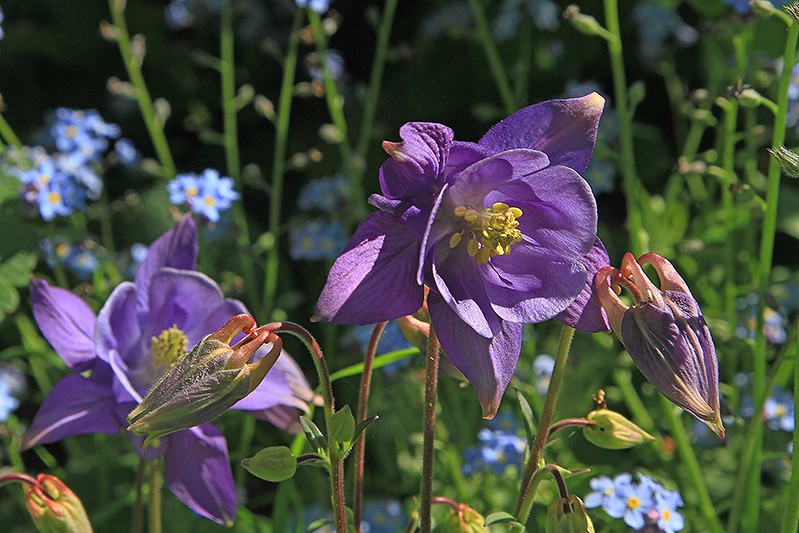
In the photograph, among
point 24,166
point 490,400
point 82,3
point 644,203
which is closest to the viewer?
point 490,400

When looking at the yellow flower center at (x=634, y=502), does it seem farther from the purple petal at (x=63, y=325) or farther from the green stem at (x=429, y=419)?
the purple petal at (x=63, y=325)

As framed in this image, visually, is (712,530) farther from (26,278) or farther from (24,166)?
(24,166)

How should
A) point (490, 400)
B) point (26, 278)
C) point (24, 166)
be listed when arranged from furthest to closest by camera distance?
point (24, 166) < point (26, 278) < point (490, 400)

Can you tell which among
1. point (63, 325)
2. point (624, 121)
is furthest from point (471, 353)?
point (624, 121)

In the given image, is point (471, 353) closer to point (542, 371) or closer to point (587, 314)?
point (587, 314)

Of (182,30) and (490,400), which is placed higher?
(490,400)

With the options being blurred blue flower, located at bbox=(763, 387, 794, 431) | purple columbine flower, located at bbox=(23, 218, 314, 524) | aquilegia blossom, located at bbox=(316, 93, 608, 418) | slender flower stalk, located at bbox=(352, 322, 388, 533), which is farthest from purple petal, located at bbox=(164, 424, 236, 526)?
blurred blue flower, located at bbox=(763, 387, 794, 431)

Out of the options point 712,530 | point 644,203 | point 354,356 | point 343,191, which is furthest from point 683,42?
point 712,530

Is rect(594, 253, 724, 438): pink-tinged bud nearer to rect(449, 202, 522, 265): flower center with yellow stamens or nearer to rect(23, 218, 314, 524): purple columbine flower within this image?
rect(449, 202, 522, 265): flower center with yellow stamens
